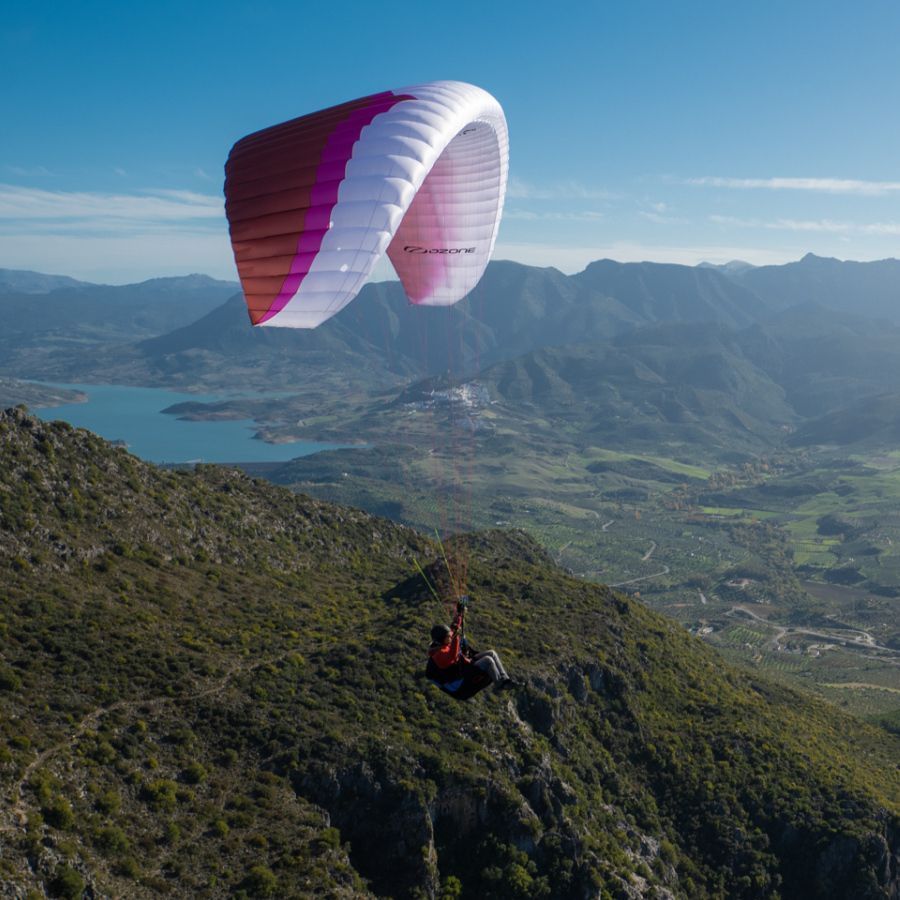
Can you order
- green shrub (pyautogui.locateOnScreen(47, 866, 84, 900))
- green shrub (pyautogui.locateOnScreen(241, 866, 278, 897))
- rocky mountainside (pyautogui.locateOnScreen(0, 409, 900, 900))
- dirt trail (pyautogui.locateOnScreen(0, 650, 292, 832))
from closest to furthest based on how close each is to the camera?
green shrub (pyautogui.locateOnScreen(47, 866, 84, 900))
dirt trail (pyautogui.locateOnScreen(0, 650, 292, 832))
green shrub (pyautogui.locateOnScreen(241, 866, 278, 897))
rocky mountainside (pyautogui.locateOnScreen(0, 409, 900, 900))

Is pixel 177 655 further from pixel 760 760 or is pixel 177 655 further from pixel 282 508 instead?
pixel 760 760

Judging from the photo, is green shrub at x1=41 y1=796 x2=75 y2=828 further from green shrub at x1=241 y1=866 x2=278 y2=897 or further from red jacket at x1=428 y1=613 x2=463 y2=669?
red jacket at x1=428 y1=613 x2=463 y2=669

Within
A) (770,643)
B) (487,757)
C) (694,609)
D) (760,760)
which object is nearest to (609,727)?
(760,760)

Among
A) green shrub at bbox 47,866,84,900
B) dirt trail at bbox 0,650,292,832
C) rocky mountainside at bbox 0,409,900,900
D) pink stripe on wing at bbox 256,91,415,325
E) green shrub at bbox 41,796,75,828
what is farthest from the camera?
rocky mountainside at bbox 0,409,900,900

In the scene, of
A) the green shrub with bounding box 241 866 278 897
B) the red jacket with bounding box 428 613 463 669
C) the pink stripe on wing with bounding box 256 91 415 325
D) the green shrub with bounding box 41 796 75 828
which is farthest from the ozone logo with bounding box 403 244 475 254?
the green shrub with bounding box 241 866 278 897

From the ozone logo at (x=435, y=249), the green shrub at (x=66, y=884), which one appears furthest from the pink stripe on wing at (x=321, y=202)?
the green shrub at (x=66, y=884)

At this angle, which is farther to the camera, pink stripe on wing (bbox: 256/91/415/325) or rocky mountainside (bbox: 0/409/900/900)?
rocky mountainside (bbox: 0/409/900/900)

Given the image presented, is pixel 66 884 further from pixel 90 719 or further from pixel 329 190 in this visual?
pixel 329 190

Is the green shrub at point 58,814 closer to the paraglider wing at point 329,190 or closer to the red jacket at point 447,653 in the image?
the red jacket at point 447,653
